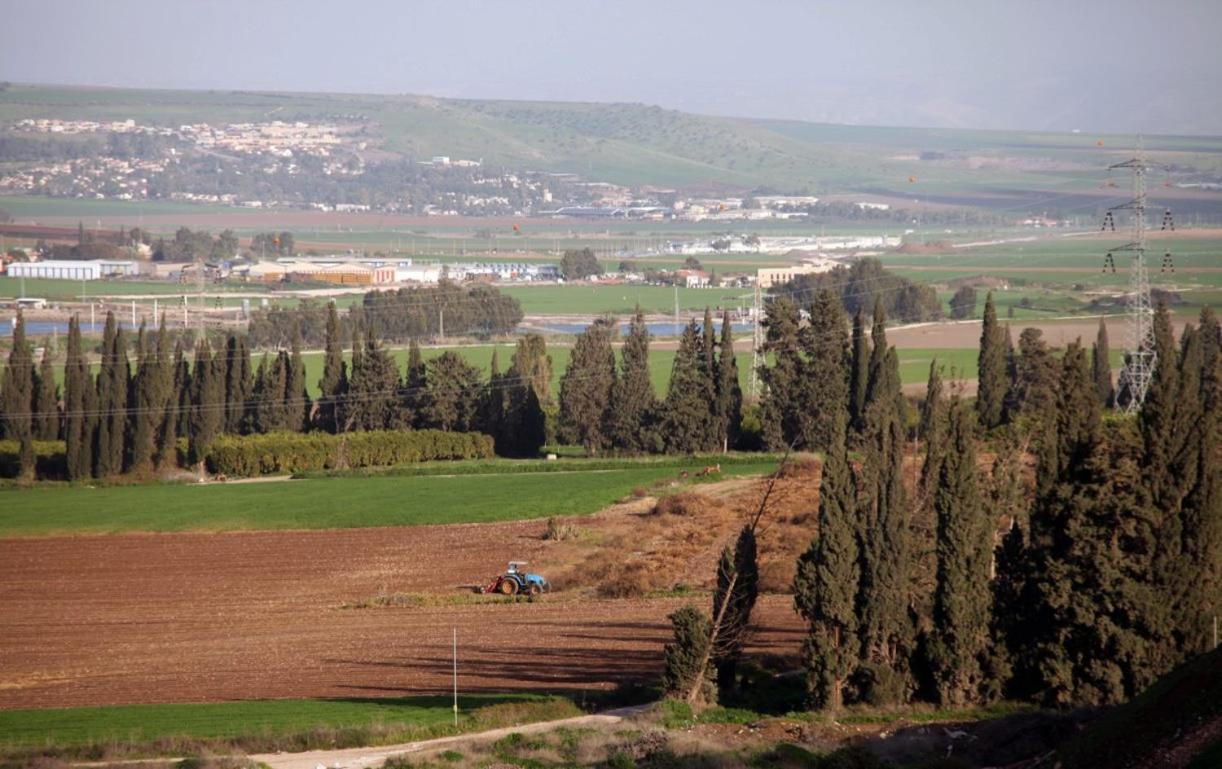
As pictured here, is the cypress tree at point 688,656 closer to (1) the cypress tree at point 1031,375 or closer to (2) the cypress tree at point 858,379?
(1) the cypress tree at point 1031,375

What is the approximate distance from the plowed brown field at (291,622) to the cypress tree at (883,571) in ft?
13.5

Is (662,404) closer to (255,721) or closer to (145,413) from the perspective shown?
(145,413)

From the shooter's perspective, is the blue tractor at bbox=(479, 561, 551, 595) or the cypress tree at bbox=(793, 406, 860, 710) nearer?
the cypress tree at bbox=(793, 406, 860, 710)

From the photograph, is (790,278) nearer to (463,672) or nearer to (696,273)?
(696,273)

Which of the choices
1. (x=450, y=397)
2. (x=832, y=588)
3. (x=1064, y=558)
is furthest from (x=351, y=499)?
(x=1064, y=558)

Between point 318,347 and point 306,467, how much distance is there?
38541 millimetres

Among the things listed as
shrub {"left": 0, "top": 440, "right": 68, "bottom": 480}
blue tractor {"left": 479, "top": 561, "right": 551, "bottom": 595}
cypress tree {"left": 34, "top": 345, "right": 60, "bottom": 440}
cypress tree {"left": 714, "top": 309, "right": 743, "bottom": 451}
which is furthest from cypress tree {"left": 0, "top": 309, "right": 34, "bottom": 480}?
blue tractor {"left": 479, "top": 561, "right": 551, "bottom": 595}

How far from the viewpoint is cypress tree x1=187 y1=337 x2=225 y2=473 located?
6112 cm

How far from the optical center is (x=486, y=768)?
21.1 metres

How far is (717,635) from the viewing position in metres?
25.3

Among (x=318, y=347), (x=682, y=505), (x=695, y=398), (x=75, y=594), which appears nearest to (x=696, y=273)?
(x=318, y=347)

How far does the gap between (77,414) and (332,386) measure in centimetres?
1165

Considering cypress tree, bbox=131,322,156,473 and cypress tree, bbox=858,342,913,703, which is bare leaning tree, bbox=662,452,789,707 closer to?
cypress tree, bbox=858,342,913,703

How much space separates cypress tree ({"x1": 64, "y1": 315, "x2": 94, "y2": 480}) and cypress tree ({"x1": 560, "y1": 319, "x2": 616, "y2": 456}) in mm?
17298
